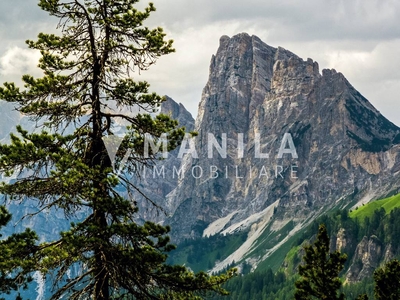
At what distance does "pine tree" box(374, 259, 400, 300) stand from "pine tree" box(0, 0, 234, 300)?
3094cm

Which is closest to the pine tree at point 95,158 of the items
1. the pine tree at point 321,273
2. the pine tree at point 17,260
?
the pine tree at point 17,260

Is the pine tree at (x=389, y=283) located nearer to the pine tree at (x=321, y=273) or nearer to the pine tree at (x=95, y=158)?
the pine tree at (x=321, y=273)

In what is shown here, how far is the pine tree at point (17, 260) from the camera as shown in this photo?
84.4 ft

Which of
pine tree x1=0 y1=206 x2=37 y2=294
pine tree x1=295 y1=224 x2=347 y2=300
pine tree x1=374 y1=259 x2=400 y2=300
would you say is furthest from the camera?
pine tree x1=374 y1=259 x2=400 y2=300

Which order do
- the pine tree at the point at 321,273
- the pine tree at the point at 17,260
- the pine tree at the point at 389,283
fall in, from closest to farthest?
the pine tree at the point at 17,260, the pine tree at the point at 321,273, the pine tree at the point at 389,283

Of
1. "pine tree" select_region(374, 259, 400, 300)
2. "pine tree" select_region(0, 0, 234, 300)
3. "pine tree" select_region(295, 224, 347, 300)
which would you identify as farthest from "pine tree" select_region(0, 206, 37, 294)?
"pine tree" select_region(374, 259, 400, 300)

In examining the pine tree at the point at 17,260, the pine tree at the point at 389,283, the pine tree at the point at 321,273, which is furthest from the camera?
the pine tree at the point at 389,283

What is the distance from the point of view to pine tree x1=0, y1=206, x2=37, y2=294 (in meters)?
25.7

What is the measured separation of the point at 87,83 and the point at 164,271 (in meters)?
8.92

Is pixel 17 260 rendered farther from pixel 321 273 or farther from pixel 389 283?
pixel 389 283

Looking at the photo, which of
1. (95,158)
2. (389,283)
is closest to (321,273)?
(389,283)

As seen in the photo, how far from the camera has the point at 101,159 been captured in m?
28.4

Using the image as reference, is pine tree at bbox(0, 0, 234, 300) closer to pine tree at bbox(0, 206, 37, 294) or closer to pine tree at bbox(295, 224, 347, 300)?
pine tree at bbox(0, 206, 37, 294)

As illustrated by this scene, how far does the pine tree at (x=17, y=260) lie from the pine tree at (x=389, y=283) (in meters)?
37.1
